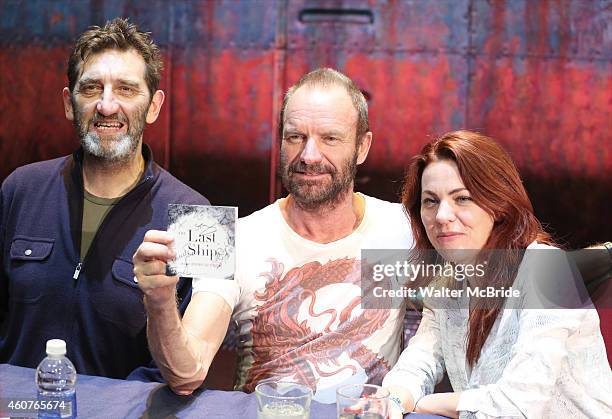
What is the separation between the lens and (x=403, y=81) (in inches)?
89.4

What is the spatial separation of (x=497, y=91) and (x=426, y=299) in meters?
0.76

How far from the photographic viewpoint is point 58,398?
1.50m

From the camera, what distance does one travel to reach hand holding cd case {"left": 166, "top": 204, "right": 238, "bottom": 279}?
1580mm

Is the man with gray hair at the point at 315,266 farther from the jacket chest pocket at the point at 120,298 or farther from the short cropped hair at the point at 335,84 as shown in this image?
the jacket chest pocket at the point at 120,298

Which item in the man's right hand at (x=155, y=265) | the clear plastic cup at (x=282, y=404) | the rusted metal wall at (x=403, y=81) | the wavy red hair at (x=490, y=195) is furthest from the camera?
the rusted metal wall at (x=403, y=81)

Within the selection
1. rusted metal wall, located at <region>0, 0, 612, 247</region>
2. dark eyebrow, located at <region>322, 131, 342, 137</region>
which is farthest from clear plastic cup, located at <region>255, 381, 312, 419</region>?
rusted metal wall, located at <region>0, 0, 612, 247</region>

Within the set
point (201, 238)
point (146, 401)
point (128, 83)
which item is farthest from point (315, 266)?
point (128, 83)

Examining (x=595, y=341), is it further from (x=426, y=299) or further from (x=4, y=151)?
(x=4, y=151)

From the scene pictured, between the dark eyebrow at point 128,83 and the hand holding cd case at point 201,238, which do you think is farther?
the dark eyebrow at point 128,83

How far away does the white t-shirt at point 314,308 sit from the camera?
1957 millimetres

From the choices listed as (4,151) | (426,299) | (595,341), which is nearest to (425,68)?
(426,299)

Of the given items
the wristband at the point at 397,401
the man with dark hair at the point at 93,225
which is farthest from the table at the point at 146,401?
the man with dark hair at the point at 93,225
